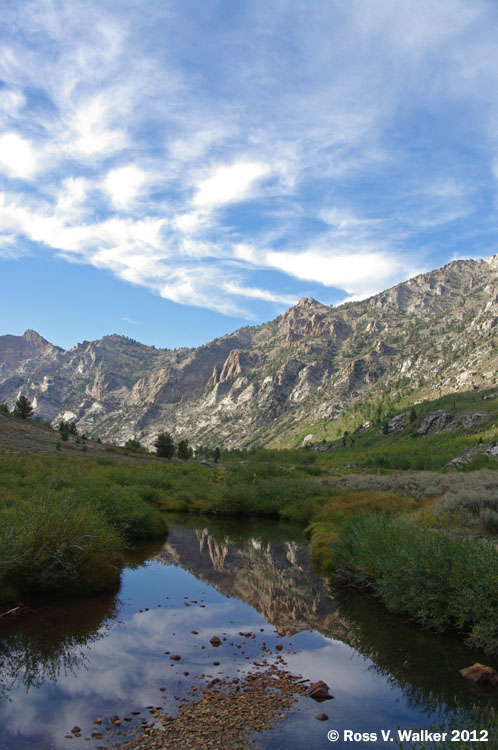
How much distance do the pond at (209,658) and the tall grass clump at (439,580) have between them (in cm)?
64

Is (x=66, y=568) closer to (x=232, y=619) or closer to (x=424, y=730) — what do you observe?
(x=232, y=619)

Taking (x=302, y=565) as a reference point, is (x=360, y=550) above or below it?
above

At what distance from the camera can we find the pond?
27.5 feet

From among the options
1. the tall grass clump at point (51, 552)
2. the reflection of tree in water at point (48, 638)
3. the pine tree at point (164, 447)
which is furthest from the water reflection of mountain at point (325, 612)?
the pine tree at point (164, 447)

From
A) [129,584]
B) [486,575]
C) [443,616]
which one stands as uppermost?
[486,575]

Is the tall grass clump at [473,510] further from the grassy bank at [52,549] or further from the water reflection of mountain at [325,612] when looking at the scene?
the grassy bank at [52,549]

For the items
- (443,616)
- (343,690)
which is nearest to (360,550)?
(443,616)

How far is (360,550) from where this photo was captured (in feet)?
57.9

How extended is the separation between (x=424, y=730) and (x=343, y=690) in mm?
2271

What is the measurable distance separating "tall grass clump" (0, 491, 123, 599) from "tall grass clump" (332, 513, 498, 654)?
33.6ft

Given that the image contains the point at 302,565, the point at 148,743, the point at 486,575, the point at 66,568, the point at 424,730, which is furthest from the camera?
the point at 302,565

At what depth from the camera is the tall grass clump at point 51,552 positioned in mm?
13180

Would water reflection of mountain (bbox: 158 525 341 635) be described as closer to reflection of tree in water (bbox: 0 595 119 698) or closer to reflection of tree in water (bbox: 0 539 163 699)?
reflection of tree in water (bbox: 0 539 163 699)

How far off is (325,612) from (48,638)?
8.93 m
